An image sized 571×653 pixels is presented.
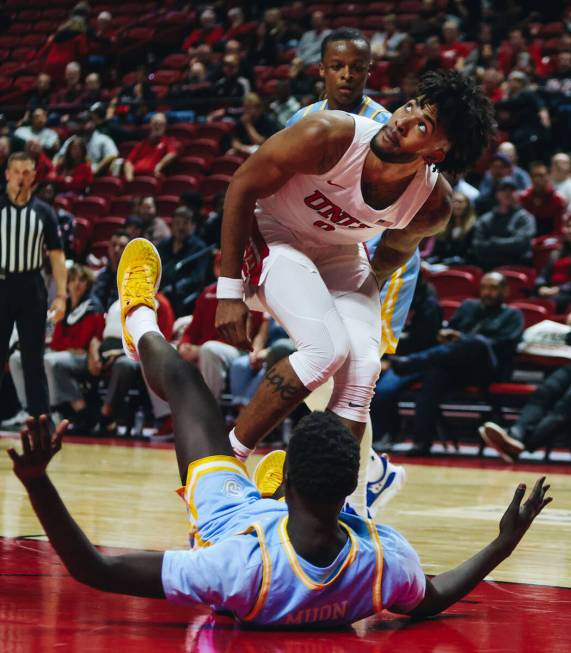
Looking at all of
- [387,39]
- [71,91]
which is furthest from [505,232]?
[71,91]

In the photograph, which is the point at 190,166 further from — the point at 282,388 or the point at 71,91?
the point at 282,388

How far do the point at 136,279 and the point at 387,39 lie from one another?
1067 centimetres

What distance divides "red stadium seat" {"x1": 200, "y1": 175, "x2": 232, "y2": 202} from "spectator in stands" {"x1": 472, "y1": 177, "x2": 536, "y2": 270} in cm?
329

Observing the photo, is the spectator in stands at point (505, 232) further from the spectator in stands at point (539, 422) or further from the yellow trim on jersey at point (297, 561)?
the yellow trim on jersey at point (297, 561)

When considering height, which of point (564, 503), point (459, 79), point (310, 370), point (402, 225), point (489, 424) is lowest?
point (489, 424)

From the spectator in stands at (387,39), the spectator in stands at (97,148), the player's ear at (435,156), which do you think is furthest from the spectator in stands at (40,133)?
the player's ear at (435,156)

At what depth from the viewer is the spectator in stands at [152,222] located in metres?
10.9

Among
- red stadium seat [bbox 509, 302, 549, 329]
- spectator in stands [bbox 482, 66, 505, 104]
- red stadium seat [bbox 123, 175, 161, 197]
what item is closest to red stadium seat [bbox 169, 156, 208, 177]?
red stadium seat [bbox 123, 175, 161, 197]

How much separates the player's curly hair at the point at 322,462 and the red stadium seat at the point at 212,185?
32.0ft

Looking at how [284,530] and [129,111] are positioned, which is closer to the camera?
[284,530]

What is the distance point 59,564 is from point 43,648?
109cm

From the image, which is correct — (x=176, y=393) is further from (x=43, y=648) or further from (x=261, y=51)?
(x=261, y=51)

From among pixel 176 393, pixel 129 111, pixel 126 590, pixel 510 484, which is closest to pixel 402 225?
pixel 176 393

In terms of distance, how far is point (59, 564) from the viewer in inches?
137
